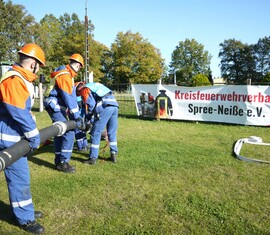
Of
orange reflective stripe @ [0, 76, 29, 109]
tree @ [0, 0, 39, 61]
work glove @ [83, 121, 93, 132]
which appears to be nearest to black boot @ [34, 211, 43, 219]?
orange reflective stripe @ [0, 76, 29, 109]

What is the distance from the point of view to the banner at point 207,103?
408 inches

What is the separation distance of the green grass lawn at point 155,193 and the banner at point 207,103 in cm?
376

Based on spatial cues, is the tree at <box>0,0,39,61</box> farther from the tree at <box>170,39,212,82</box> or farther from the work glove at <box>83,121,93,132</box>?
the tree at <box>170,39,212,82</box>

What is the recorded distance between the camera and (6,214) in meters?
3.85

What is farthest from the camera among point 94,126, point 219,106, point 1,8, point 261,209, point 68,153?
point 1,8

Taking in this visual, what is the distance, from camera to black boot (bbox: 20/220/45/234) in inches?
133

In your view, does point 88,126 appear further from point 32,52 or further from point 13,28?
point 13,28

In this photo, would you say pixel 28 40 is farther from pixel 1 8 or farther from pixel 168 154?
pixel 168 154

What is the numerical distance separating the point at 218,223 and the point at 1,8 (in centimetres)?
3904

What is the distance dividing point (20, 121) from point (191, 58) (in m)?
75.1

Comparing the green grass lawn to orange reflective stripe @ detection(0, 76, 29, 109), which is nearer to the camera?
orange reflective stripe @ detection(0, 76, 29, 109)

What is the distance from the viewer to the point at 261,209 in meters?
3.87

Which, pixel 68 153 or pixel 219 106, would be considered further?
pixel 219 106

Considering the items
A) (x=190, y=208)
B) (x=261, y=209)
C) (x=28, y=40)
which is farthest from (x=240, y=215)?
(x=28, y=40)
